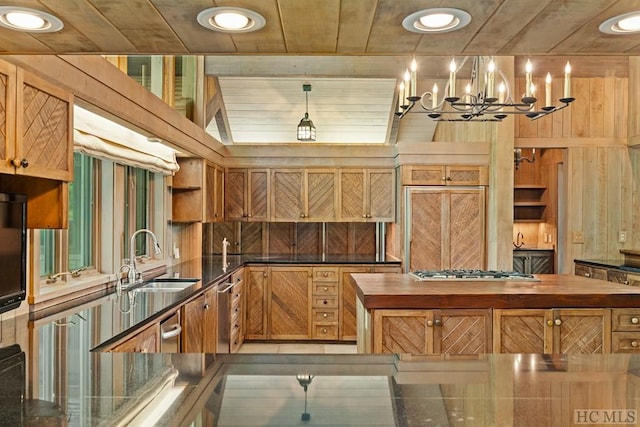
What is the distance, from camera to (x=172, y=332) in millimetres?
2756

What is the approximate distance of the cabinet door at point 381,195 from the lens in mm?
6027

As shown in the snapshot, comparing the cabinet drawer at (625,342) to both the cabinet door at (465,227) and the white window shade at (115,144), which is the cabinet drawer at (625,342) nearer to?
the cabinet door at (465,227)

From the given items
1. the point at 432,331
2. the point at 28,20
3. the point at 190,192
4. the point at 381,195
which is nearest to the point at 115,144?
the point at 190,192

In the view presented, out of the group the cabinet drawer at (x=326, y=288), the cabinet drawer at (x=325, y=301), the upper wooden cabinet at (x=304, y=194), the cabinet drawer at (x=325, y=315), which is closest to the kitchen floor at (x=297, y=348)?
the cabinet drawer at (x=325, y=315)

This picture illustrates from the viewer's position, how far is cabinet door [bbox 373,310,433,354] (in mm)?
3148

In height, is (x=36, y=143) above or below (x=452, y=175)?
below

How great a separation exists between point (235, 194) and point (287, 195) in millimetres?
667

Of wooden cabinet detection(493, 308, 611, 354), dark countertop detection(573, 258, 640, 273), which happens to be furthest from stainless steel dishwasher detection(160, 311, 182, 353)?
dark countertop detection(573, 258, 640, 273)

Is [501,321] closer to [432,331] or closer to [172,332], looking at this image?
[432,331]

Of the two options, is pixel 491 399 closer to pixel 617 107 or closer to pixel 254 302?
pixel 254 302

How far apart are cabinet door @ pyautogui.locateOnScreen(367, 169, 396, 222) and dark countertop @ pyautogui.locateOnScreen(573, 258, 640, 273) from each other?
236cm

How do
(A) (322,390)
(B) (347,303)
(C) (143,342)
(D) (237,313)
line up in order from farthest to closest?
(B) (347,303) → (D) (237,313) → (C) (143,342) → (A) (322,390)

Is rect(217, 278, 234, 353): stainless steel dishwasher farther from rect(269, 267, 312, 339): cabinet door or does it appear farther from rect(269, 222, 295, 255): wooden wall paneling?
rect(269, 222, 295, 255): wooden wall paneling

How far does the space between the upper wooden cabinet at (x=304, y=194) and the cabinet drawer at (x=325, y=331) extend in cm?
131
